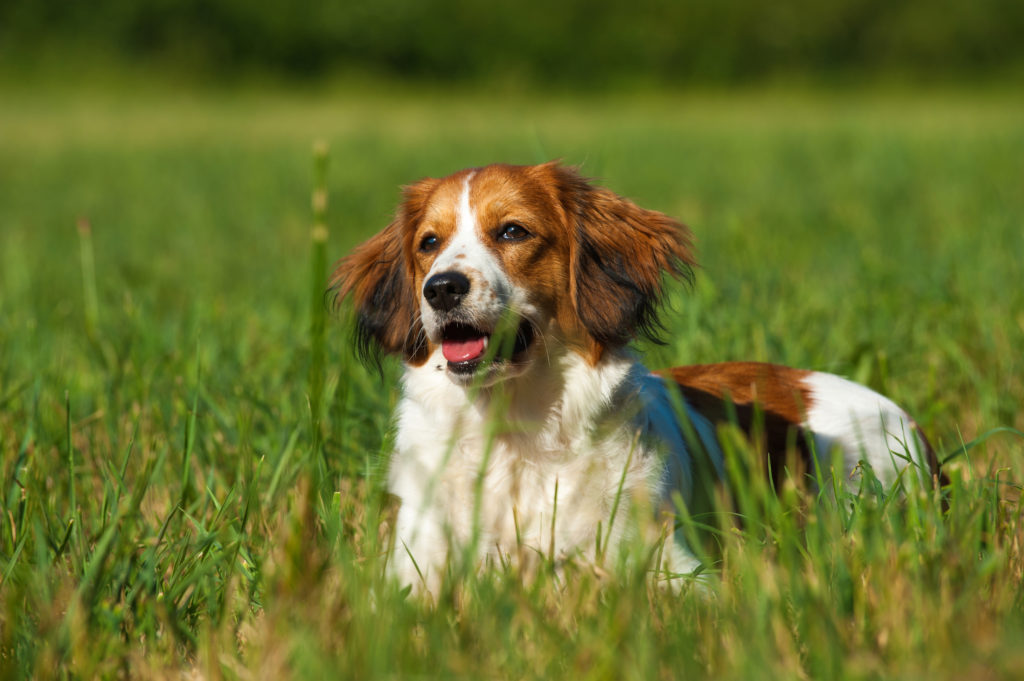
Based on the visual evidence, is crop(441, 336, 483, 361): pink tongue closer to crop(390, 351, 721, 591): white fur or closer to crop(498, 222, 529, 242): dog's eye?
crop(390, 351, 721, 591): white fur

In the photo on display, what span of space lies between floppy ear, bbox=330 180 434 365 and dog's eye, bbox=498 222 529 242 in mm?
357

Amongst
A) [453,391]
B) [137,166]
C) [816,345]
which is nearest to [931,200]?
[816,345]

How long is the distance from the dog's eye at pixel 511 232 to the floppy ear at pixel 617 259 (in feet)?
0.62

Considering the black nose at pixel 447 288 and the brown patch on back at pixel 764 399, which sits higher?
the black nose at pixel 447 288

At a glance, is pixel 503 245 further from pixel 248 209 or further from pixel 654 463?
pixel 248 209

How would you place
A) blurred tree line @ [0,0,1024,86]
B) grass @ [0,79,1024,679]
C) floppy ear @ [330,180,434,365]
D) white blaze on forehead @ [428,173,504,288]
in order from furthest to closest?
blurred tree line @ [0,0,1024,86] → floppy ear @ [330,180,434,365] → white blaze on forehead @ [428,173,504,288] → grass @ [0,79,1024,679]

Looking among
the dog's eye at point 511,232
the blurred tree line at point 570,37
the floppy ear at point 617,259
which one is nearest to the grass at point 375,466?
the floppy ear at point 617,259

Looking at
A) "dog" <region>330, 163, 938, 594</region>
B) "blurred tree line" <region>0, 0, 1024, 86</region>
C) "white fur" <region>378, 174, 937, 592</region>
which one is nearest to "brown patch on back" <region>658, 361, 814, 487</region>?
"dog" <region>330, 163, 938, 594</region>

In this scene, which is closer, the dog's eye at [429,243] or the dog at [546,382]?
the dog at [546,382]

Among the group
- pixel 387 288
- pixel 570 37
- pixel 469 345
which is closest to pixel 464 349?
pixel 469 345

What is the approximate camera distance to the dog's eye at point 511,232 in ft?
9.76

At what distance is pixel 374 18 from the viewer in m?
33.0

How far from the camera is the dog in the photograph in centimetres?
270

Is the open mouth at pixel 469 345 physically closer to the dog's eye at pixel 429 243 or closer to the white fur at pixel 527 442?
the white fur at pixel 527 442
